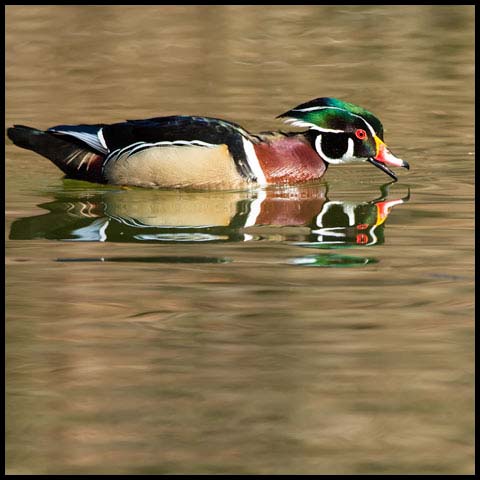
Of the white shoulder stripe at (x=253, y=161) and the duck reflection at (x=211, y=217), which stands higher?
the white shoulder stripe at (x=253, y=161)

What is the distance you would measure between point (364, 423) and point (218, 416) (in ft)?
1.93

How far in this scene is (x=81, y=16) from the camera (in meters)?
19.8

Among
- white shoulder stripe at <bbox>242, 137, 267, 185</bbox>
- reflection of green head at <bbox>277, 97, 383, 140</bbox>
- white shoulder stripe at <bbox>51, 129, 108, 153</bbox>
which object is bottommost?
white shoulder stripe at <bbox>242, 137, 267, 185</bbox>

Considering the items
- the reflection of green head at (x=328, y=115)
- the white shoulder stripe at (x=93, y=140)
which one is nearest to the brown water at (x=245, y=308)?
the white shoulder stripe at (x=93, y=140)

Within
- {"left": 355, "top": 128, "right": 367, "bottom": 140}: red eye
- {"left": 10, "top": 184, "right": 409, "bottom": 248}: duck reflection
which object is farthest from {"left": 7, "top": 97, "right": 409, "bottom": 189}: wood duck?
{"left": 10, "top": 184, "right": 409, "bottom": 248}: duck reflection

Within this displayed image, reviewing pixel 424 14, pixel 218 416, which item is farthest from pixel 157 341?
pixel 424 14

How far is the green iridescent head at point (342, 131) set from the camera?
1191 centimetres

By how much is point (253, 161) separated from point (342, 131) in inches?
35.6

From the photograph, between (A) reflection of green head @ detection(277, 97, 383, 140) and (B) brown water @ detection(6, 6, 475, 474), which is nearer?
(B) brown water @ detection(6, 6, 475, 474)

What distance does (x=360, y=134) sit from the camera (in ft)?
39.2

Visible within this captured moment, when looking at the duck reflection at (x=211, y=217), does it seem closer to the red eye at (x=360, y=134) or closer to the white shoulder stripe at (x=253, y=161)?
the white shoulder stripe at (x=253, y=161)

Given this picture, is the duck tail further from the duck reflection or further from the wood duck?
the duck reflection

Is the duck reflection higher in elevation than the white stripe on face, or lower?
lower

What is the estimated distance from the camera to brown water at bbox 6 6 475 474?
6027 millimetres
